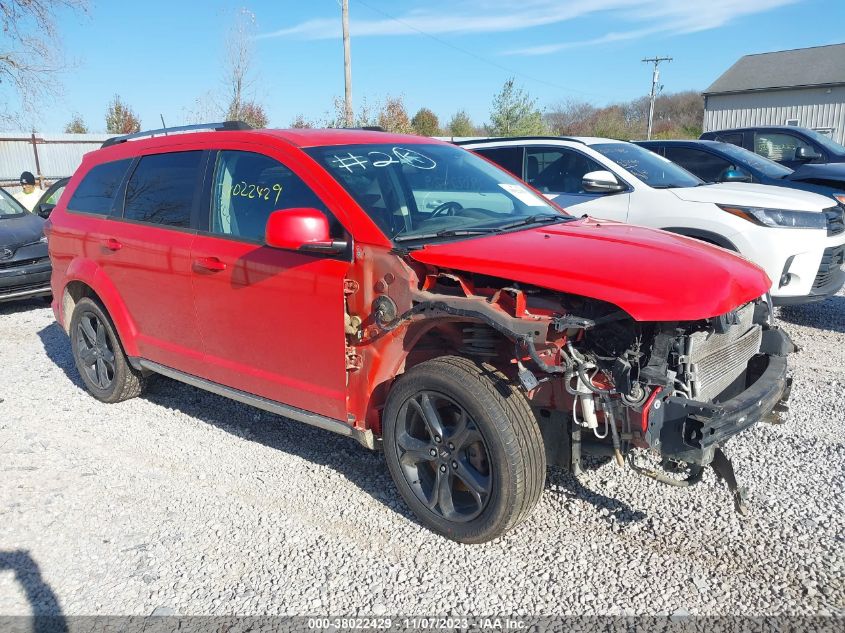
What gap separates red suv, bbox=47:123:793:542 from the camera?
2.83 metres

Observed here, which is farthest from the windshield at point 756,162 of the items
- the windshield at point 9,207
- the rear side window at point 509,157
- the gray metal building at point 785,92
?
the gray metal building at point 785,92

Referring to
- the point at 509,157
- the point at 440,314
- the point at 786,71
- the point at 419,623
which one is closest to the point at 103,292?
the point at 440,314

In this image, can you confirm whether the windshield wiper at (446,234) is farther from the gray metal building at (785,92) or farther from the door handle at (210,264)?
the gray metal building at (785,92)

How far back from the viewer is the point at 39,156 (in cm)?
2302

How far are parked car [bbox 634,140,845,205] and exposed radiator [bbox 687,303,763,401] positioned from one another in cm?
513

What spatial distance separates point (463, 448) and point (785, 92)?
43.8m

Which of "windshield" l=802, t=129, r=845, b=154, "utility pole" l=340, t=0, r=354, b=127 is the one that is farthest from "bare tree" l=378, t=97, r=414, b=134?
"windshield" l=802, t=129, r=845, b=154

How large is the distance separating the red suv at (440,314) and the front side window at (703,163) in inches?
205

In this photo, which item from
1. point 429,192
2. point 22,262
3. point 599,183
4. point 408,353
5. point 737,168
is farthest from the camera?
point 737,168

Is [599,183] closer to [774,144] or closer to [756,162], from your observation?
[756,162]

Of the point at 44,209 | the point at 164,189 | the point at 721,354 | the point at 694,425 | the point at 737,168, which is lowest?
the point at 694,425

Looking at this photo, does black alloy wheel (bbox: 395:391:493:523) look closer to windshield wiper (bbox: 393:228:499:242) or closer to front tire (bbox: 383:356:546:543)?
front tire (bbox: 383:356:546:543)

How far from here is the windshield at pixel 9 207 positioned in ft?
30.3

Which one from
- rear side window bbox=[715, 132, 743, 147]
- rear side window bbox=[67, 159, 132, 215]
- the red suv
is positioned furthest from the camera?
rear side window bbox=[715, 132, 743, 147]
